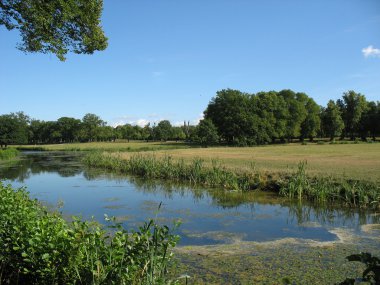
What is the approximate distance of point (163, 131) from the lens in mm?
126000

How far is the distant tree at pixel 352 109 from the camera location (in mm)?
90331

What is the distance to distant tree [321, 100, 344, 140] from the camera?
3391 inches

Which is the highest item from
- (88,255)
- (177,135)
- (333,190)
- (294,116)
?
(294,116)

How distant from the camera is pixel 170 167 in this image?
2656 centimetres

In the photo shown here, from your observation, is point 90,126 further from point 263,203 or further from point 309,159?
point 263,203

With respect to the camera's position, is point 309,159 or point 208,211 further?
point 309,159

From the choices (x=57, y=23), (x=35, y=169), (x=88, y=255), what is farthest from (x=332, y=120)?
(x=88, y=255)

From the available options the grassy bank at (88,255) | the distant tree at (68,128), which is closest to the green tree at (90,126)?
the distant tree at (68,128)

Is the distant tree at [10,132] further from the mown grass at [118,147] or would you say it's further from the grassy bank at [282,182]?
the grassy bank at [282,182]

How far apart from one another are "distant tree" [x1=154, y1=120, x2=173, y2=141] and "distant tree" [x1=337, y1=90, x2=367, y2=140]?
2327 inches

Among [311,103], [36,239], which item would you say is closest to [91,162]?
[36,239]

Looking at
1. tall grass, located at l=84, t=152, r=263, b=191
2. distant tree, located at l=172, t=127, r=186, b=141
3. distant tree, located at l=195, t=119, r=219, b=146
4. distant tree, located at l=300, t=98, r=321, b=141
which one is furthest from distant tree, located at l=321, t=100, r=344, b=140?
tall grass, located at l=84, t=152, r=263, b=191

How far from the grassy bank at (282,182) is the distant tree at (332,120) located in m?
69.2

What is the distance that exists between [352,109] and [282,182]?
8364cm
